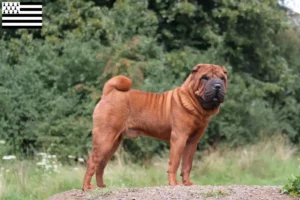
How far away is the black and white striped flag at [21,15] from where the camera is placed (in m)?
18.5

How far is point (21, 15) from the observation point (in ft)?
61.9

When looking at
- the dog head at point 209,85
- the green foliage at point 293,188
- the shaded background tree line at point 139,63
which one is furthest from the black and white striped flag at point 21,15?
the green foliage at point 293,188

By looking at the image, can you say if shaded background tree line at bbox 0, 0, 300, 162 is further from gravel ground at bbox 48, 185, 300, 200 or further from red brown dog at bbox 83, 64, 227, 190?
gravel ground at bbox 48, 185, 300, 200

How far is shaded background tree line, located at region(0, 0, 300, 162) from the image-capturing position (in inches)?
672

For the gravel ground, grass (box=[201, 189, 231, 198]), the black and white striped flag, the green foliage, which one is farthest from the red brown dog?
the black and white striped flag

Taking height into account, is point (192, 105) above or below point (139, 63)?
below

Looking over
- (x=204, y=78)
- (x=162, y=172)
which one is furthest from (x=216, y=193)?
(x=162, y=172)

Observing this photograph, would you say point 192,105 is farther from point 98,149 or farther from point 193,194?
point 193,194

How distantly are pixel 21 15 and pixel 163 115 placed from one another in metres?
11.2

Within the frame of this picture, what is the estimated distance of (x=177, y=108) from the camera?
8539 millimetres

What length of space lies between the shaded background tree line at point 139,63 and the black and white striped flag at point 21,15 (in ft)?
1.84

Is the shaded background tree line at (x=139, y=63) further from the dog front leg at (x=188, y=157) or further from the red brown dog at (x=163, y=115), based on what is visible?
the dog front leg at (x=188, y=157)

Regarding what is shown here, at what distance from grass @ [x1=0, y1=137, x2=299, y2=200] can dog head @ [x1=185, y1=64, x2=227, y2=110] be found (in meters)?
2.90

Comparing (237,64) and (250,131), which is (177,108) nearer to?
(250,131)
